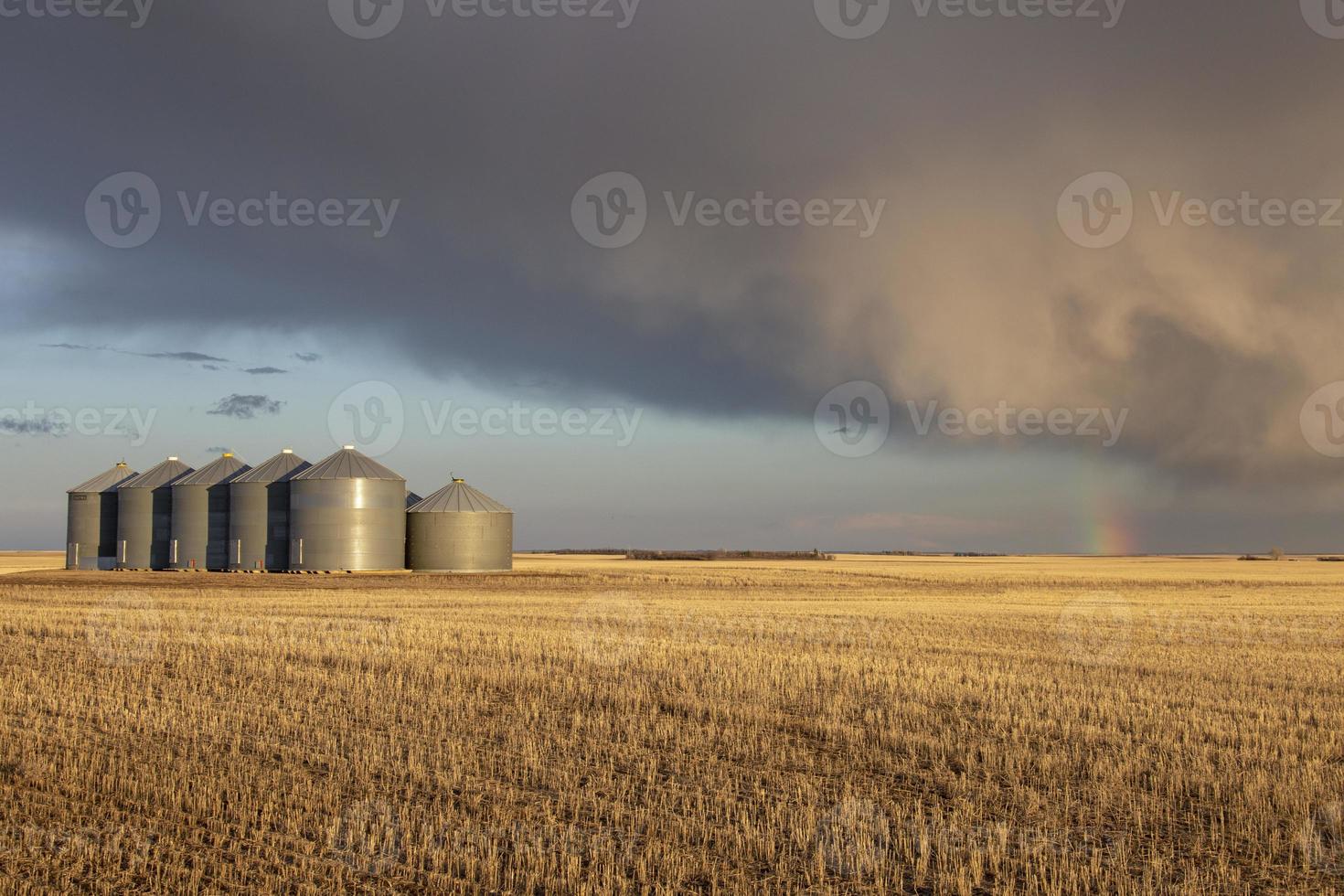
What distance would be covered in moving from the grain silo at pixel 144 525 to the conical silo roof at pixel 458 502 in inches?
766

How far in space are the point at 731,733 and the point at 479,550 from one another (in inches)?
2360

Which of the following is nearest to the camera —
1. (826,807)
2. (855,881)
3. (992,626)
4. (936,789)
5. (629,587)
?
(855,881)

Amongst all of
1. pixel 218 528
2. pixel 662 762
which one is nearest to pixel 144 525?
pixel 218 528

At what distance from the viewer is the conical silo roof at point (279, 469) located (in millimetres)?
71188

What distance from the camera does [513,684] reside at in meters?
Result: 18.6

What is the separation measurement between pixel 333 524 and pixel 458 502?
29.2 ft

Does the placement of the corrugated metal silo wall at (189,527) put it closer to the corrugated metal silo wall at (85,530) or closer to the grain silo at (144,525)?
the grain silo at (144,525)

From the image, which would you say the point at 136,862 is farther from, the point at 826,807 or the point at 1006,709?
the point at 1006,709

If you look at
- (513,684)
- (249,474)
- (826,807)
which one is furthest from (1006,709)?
(249,474)

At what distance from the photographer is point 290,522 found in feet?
226

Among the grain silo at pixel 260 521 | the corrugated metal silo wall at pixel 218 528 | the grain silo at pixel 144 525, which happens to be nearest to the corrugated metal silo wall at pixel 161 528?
the grain silo at pixel 144 525

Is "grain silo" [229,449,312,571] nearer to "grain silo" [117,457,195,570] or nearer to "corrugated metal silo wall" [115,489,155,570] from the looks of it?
"grain silo" [117,457,195,570]

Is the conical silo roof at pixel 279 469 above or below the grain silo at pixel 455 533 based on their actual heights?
above

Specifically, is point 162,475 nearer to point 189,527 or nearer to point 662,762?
point 189,527
